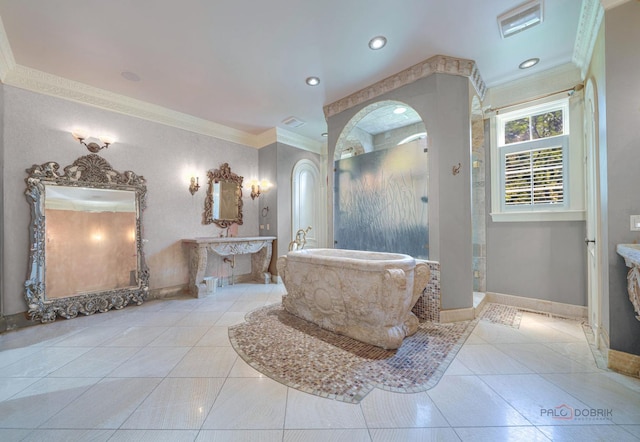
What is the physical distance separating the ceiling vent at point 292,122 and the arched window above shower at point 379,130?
96 cm

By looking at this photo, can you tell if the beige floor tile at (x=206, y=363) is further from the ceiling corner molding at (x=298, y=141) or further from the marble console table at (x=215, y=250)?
the ceiling corner molding at (x=298, y=141)

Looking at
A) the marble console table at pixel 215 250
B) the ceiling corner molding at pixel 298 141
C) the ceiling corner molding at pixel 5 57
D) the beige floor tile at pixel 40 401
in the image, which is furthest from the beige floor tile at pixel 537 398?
the ceiling corner molding at pixel 5 57

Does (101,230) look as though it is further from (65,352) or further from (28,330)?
(65,352)

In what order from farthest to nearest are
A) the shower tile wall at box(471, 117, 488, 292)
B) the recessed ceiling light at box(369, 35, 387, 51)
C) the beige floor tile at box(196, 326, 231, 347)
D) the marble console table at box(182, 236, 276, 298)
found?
the marble console table at box(182, 236, 276, 298), the shower tile wall at box(471, 117, 488, 292), the recessed ceiling light at box(369, 35, 387, 51), the beige floor tile at box(196, 326, 231, 347)

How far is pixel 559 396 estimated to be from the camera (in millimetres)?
1479

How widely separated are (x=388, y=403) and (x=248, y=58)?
3431mm

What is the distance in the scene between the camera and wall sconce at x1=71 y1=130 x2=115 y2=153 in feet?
9.90

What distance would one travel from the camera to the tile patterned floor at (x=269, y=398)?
1.24 metres

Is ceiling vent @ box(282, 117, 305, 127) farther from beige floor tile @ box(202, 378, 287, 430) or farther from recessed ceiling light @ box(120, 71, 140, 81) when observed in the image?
beige floor tile @ box(202, 378, 287, 430)

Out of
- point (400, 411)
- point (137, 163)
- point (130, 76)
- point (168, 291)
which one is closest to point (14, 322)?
point (168, 291)

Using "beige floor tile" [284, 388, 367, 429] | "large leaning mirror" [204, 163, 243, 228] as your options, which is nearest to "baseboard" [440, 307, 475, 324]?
"beige floor tile" [284, 388, 367, 429]

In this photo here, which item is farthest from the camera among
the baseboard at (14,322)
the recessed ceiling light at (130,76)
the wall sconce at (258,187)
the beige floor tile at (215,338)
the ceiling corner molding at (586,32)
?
the wall sconce at (258,187)

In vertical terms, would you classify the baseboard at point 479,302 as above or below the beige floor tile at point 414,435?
above

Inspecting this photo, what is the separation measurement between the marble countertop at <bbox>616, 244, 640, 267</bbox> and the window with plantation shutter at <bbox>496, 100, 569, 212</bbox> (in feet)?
4.61
